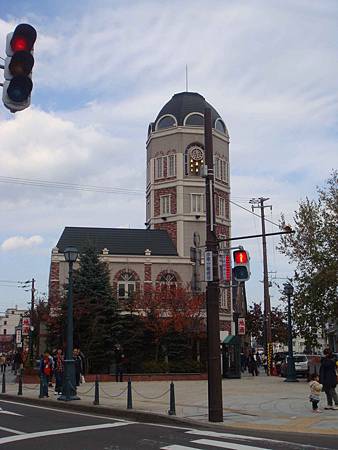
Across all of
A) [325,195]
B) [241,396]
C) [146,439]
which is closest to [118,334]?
[325,195]

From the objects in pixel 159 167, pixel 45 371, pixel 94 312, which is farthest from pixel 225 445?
pixel 159 167

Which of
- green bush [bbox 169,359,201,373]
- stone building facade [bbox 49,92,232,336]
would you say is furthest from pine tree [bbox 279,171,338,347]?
stone building facade [bbox 49,92,232,336]

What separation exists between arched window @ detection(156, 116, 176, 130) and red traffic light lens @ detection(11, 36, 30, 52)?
57.5m

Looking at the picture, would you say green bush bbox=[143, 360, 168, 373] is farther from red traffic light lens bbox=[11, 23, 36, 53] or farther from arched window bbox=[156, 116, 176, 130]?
arched window bbox=[156, 116, 176, 130]

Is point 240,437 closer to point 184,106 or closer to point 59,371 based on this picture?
point 59,371

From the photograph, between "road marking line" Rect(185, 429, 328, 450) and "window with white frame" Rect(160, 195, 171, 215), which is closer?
"road marking line" Rect(185, 429, 328, 450)

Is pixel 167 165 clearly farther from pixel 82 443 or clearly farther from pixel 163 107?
pixel 82 443

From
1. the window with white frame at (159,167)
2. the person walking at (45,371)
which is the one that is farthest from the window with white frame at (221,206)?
the person walking at (45,371)

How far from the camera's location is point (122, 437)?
13.0 m

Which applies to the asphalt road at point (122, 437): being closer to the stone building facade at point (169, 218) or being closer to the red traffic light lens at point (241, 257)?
the red traffic light lens at point (241, 257)

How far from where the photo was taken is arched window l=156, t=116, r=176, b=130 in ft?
214

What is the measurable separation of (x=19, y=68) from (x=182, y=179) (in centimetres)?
5552

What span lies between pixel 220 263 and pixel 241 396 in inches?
309

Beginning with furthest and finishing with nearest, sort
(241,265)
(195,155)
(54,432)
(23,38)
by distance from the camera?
(195,155) < (241,265) < (54,432) < (23,38)
